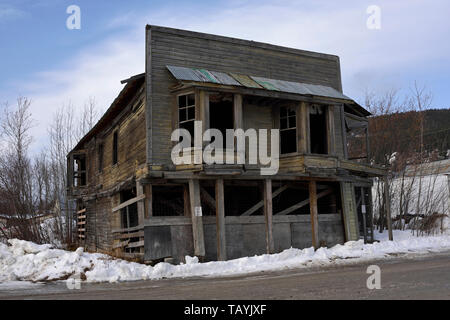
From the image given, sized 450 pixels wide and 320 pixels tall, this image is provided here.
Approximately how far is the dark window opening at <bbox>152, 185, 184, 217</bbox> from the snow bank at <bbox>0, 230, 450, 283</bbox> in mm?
3627

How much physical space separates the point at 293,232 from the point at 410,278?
7454 mm

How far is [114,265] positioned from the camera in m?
12.5

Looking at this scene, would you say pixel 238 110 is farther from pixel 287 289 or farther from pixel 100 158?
pixel 100 158

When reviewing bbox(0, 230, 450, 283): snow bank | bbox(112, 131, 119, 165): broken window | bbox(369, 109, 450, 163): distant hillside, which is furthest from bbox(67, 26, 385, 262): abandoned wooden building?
bbox(369, 109, 450, 163): distant hillside

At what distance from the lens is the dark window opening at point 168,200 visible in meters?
16.8

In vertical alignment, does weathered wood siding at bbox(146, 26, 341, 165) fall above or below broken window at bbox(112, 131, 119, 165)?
above

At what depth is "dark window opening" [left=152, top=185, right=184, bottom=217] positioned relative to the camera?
662 inches

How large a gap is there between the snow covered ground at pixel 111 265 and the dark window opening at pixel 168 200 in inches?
134

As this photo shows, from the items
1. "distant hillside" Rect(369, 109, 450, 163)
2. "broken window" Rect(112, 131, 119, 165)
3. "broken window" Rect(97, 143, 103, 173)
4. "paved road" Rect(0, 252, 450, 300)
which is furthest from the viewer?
"distant hillside" Rect(369, 109, 450, 163)

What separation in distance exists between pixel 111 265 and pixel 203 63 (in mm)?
7685

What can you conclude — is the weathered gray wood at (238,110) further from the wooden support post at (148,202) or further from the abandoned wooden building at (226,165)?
the wooden support post at (148,202)

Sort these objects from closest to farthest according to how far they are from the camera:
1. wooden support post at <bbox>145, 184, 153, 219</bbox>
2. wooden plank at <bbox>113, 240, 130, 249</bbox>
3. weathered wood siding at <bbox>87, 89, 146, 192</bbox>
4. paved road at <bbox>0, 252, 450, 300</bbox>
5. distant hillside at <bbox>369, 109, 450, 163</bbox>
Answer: paved road at <bbox>0, 252, 450, 300</bbox> → wooden support post at <bbox>145, 184, 153, 219</bbox> → wooden plank at <bbox>113, 240, 130, 249</bbox> → weathered wood siding at <bbox>87, 89, 146, 192</bbox> → distant hillside at <bbox>369, 109, 450, 163</bbox>

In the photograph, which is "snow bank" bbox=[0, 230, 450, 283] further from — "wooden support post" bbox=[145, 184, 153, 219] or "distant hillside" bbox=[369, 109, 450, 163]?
"distant hillside" bbox=[369, 109, 450, 163]

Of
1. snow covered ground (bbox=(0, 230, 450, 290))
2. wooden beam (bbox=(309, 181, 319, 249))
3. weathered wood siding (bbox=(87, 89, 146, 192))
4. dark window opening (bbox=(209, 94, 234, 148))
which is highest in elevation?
dark window opening (bbox=(209, 94, 234, 148))
